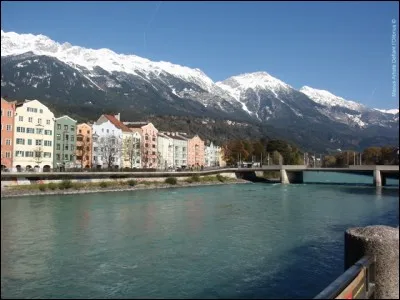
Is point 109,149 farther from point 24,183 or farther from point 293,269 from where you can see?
point 293,269

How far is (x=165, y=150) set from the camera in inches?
4045

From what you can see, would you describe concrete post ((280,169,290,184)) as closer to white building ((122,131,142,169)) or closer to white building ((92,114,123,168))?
white building ((122,131,142,169))

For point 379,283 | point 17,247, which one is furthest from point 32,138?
point 379,283

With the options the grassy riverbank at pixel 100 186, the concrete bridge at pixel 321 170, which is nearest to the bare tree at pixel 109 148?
the grassy riverbank at pixel 100 186

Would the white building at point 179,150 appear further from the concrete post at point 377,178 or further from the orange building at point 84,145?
the concrete post at point 377,178

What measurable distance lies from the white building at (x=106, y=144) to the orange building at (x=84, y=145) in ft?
4.80

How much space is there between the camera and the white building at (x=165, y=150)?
324 feet

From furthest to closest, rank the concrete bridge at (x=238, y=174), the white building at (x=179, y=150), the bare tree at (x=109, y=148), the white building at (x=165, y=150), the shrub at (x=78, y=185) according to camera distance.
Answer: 1. the white building at (x=179, y=150)
2. the white building at (x=165, y=150)
3. the bare tree at (x=109, y=148)
4. the shrub at (x=78, y=185)
5. the concrete bridge at (x=238, y=174)

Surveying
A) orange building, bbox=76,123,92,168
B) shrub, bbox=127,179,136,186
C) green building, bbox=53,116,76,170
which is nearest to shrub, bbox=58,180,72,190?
shrub, bbox=127,179,136,186

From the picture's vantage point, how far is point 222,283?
36.5 ft

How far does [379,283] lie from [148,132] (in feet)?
286

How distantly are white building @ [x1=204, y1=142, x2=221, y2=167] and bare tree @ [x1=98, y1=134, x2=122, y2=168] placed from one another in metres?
52.2

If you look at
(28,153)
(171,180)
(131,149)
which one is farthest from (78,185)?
(131,149)

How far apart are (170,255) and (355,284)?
9486 mm
